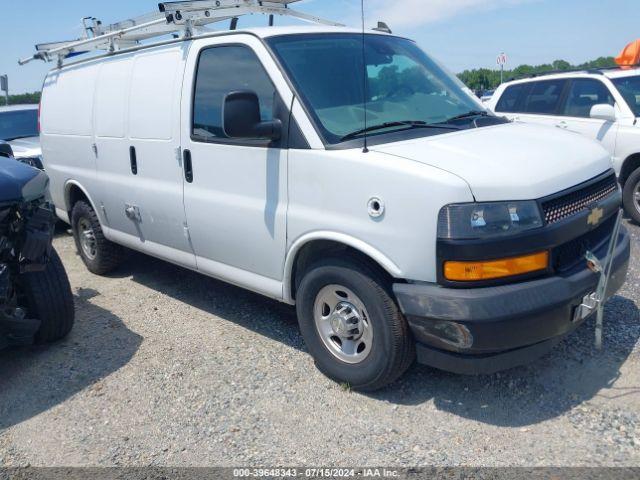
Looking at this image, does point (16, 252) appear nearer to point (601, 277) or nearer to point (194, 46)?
point (194, 46)

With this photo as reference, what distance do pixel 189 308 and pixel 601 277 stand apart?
10.7ft

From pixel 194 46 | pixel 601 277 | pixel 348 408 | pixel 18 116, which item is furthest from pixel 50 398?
pixel 18 116

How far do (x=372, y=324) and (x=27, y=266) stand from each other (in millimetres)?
2328

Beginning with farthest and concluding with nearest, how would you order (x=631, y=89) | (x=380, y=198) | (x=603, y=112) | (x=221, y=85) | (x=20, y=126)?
1. (x=20, y=126)
2. (x=631, y=89)
3. (x=603, y=112)
4. (x=221, y=85)
5. (x=380, y=198)

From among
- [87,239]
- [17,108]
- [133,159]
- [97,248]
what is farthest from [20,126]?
[133,159]

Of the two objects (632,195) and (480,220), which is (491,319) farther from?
(632,195)

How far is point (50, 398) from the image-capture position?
3.65m

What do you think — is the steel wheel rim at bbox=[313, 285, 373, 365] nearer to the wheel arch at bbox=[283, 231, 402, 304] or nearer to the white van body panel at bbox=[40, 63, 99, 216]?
the wheel arch at bbox=[283, 231, 402, 304]

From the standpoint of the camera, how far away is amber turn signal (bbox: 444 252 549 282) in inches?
111

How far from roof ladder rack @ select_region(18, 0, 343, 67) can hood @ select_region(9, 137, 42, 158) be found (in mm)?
Answer: 2852

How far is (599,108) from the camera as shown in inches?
257

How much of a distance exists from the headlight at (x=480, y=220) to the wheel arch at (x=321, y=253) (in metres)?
0.36

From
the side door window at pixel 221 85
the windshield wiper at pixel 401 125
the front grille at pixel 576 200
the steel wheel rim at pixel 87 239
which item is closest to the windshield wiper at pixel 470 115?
the windshield wiper at pixel 401 125

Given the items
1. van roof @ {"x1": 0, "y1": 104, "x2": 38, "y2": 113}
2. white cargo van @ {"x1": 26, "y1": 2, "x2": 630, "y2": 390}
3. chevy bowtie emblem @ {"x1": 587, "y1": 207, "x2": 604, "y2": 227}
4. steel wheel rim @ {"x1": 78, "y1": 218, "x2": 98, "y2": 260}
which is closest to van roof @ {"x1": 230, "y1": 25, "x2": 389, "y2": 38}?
white cargo van @ {"x1": 26, "y1": 2, "x2": 630, "y2": 390}
